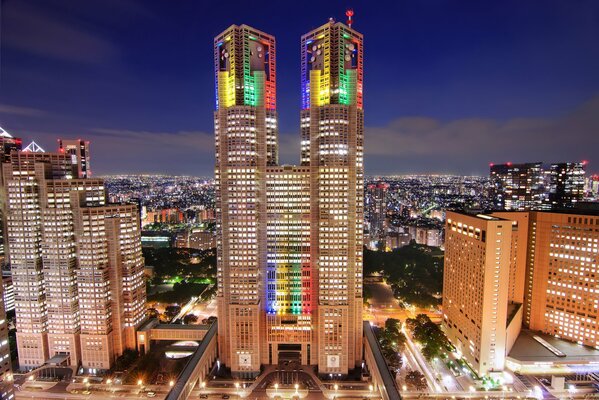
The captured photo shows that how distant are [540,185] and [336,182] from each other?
5331 inches

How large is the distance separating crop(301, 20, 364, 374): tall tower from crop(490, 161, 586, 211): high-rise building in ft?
382

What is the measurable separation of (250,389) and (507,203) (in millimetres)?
154565

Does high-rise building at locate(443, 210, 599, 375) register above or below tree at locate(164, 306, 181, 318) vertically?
above

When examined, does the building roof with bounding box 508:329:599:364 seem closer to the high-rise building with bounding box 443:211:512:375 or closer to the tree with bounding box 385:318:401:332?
the high-rise building with bounding box 443:211:512:375

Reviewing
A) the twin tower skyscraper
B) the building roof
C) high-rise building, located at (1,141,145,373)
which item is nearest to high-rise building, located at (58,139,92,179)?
high-rise building, located at (1,141,145,373)

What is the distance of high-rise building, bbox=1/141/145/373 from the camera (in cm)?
7375

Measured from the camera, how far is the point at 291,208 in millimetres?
72375

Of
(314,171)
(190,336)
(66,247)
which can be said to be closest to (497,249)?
(314,171)

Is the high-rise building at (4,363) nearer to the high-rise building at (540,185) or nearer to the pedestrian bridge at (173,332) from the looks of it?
the pedestrian bridge at (173,332)

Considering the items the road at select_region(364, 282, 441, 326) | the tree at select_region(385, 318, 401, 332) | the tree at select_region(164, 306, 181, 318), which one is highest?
the tree at select_region(385, 318, 401, 332)

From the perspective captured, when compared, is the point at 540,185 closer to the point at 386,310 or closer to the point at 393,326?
the point at 386,310

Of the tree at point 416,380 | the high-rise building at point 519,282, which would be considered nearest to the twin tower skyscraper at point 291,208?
the tree at point 416,380

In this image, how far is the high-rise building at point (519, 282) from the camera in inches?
2694

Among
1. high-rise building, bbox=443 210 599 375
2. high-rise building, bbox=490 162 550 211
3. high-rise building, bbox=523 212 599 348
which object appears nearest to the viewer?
high-rise building, bbox=443 210 599 375
